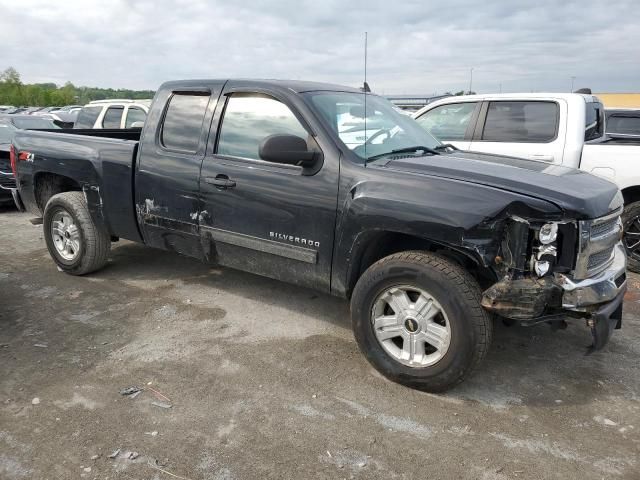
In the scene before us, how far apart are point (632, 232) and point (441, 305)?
3689mm

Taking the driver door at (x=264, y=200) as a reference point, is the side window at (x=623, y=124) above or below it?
above

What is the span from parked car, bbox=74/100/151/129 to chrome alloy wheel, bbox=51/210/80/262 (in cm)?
561

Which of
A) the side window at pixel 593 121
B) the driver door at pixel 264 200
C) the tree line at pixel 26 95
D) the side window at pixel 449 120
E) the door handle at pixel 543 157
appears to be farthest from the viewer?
the tree line at pixel 26 95

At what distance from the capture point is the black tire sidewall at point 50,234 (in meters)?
5.10

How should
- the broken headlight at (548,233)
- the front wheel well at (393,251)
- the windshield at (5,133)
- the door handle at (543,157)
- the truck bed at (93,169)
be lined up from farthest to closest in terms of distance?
1. the windshield at (5,133)
2. the door handle at (543,157)
3. the truck bed at (93,169)
4. the front wheel well at (393,251)
5. the broken headlight at (548,233)

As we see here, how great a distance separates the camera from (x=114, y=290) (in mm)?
4965

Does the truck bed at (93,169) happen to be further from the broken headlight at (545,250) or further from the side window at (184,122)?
the broken headlight at (545,250)

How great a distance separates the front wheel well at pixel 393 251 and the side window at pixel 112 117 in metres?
9.15

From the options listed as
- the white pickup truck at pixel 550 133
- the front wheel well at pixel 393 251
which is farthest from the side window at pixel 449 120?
the front wheel well at pixel 393 251

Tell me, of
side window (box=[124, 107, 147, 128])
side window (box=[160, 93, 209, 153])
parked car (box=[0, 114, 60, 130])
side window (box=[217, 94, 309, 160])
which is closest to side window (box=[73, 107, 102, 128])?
side window (box=[124, 107, 147, 128])

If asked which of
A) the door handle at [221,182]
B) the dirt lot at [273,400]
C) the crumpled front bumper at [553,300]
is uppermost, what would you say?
the door handle at [221,182]

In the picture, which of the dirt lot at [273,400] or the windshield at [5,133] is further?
the windshield at [5,133]

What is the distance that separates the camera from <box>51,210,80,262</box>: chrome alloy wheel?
17.2ft

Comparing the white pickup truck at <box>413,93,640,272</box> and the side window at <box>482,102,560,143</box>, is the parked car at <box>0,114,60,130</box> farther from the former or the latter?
the side window at <box>482,102,560,143</box>
